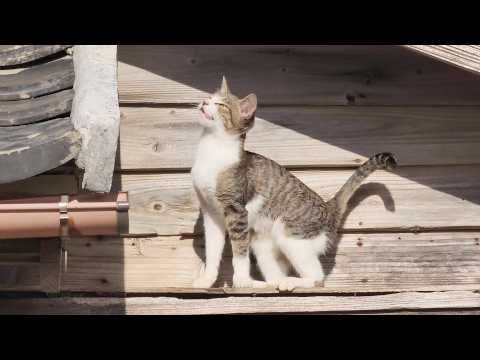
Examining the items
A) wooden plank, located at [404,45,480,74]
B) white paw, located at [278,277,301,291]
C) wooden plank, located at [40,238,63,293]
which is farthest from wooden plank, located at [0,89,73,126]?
wooden plank, located at [404,45,480,74]

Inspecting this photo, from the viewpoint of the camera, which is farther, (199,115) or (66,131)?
(199,115)

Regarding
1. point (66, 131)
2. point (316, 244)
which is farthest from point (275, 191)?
point (66, 131)

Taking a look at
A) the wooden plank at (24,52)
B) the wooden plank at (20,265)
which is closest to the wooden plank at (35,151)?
the wooden plank at (24,52)

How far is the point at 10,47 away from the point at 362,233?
156cm

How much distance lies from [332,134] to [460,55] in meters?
0.81

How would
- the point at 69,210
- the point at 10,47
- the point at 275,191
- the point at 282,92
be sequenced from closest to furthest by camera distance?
the point at 69,210
the point at 10,47
the point at 275,191
the point at 282,92

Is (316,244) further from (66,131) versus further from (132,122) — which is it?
(66,131)

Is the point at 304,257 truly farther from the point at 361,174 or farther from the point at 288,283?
the point at 361,174

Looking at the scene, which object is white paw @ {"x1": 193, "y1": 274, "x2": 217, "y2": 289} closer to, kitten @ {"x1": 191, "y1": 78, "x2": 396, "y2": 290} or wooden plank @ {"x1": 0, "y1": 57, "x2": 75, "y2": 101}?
kitten @ {"x1": 191, "y1": 78, "x2": 396, "y2": 290}

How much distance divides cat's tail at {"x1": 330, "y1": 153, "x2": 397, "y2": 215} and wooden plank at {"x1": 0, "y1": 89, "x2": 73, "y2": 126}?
123 centimetres

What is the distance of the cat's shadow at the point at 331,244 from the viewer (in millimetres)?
3227

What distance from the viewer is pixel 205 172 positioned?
2982 millimetres

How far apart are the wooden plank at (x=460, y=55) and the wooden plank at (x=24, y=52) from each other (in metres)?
1.29

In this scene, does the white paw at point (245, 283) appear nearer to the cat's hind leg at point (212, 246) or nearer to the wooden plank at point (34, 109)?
the cat's hind leg at point (212, 246)
